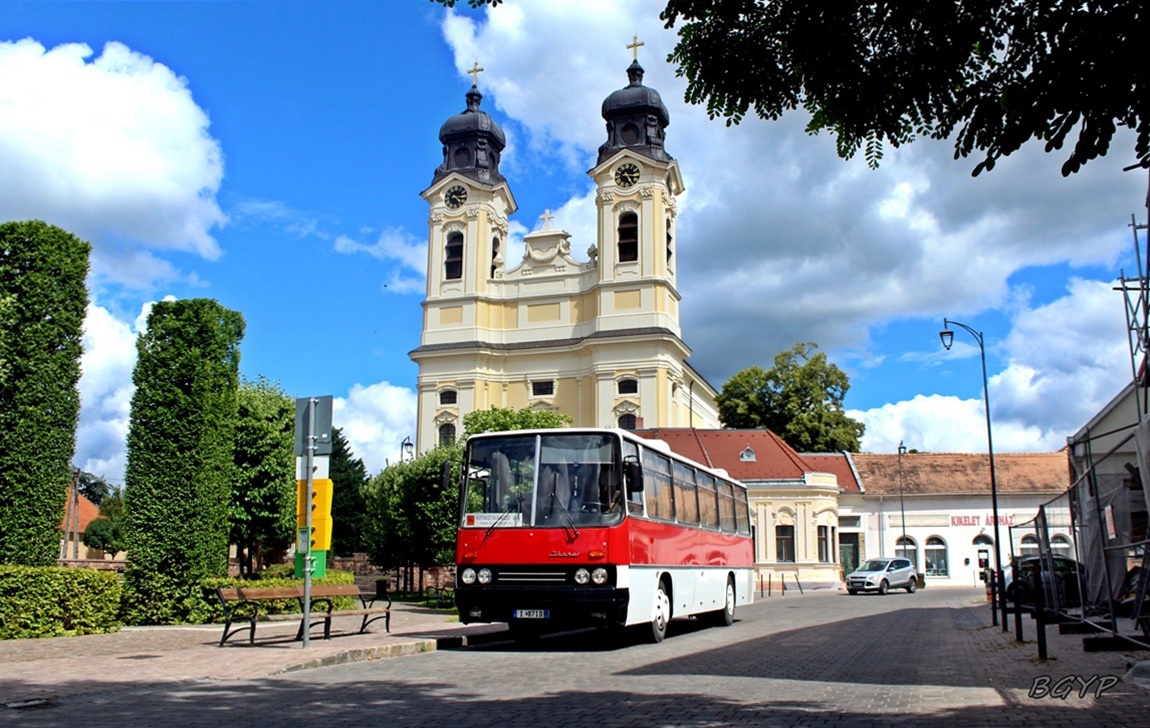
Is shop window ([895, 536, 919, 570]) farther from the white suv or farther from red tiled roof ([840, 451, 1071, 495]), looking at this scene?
the white suv

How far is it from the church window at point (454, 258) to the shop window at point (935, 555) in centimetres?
3119

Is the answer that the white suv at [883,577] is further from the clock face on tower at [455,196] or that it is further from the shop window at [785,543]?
the clock face on tower at [455,196]

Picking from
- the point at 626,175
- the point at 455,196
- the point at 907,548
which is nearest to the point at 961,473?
the point at 907,548

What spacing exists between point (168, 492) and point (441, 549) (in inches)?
457

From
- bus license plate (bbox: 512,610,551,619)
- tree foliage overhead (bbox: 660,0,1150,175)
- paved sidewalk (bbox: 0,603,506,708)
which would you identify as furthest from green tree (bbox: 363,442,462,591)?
tree foliage overhead (bbox: 660,0,1150,175)

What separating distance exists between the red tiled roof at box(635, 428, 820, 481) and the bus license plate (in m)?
36.6

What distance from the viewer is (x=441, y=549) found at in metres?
28.6

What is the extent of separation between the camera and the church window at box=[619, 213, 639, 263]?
180ft

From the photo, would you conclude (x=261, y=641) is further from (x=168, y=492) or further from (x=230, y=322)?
(x=230, y=322)

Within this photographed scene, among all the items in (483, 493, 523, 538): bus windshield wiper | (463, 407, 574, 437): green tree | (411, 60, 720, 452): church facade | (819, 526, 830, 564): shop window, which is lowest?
(819, 526, 830, 564): shop window

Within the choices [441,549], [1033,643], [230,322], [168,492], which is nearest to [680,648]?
[1033,643]

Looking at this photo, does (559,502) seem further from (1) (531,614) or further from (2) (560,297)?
(2) (560,297)

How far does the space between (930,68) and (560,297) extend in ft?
168

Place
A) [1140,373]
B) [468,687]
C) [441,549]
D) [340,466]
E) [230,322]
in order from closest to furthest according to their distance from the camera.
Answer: [468,687], [1140,373], [230,322], [441,549], [340,466]
